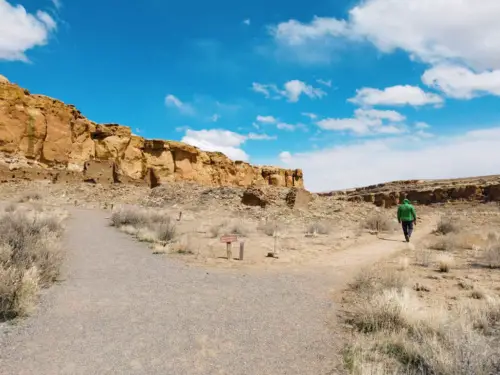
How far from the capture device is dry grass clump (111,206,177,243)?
1498cm

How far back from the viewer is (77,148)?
56.1 m

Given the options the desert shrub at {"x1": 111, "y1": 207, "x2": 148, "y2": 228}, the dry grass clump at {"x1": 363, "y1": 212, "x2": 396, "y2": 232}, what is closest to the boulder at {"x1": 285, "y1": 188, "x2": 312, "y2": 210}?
the dry grass clump at {"x1": 363, "y1": 212, "x2": 396, "y2": 232}

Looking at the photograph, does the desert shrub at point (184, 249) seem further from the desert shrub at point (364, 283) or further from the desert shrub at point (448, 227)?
the desert shrub at point (448, 227)

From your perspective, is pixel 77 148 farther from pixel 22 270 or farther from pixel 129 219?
pixel 22 270

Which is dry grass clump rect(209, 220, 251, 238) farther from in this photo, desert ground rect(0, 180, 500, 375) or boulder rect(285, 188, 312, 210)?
boulder rect(285, 188, 312, 210)

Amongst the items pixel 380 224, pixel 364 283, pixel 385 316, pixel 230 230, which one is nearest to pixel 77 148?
pixel 230 230

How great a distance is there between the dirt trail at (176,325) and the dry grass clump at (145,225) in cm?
549

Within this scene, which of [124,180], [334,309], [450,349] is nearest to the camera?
[450,349]

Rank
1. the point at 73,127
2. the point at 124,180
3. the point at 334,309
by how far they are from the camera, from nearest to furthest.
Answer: the point at 334,309 < the point at 124,180 < the point at 73,127

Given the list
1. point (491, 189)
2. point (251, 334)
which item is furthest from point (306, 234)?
point (491, 189)

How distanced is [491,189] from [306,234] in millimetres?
44564

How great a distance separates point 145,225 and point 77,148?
43.4 meters

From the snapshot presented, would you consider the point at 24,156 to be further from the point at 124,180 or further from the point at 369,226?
the point at 369,226

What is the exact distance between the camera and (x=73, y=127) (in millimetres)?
56188
